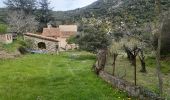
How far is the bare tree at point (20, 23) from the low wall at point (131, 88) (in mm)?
65693

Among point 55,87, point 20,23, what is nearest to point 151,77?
point 55,87

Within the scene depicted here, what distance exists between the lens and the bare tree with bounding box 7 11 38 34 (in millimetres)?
92875

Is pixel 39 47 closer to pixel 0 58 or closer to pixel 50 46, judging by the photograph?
pixel 50 46

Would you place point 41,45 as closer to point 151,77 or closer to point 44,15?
point 44,15

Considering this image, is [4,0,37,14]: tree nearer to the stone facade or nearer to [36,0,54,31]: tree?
[36,0,54,31]: tree

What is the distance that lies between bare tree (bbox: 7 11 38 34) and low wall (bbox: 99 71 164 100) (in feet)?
216

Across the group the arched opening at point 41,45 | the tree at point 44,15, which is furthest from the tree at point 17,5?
the arched opening at point 41,45

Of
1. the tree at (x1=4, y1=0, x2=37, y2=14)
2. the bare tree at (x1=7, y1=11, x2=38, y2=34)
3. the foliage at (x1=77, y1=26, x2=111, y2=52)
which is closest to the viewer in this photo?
the foliage at (x1=77, y1=26, x2=111, y2=52)

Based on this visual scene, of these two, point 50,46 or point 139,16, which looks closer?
point 139,16

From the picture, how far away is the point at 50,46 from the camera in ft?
270

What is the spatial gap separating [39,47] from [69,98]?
62095 millimetres

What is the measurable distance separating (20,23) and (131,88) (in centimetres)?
7501

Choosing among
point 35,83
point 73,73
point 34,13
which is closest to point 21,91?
point 35,83

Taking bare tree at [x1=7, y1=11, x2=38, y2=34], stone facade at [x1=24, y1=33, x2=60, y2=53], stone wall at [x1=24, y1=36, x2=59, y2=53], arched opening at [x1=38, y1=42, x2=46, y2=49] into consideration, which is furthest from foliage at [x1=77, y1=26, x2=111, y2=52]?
bare tree at [x1=7, y1=11, x2=38, y2=34]
